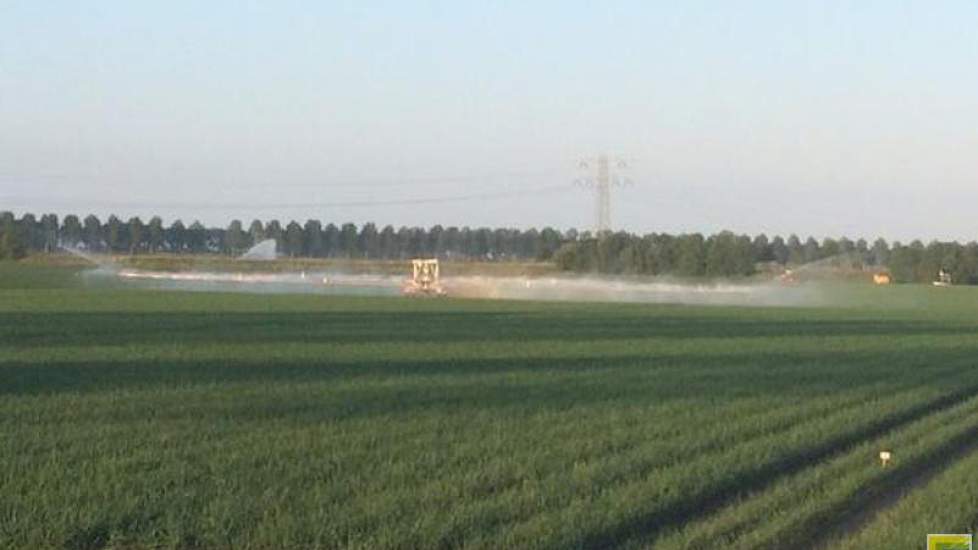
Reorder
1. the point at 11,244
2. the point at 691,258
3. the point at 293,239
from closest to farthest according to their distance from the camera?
the point at 691,258 < the point at 11,244 < the point at 293,239

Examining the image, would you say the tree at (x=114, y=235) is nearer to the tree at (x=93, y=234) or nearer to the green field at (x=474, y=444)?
the tree at (x=93, y=234)

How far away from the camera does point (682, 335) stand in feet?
163

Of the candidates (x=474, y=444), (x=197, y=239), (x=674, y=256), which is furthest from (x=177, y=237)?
(x=474, y=444)

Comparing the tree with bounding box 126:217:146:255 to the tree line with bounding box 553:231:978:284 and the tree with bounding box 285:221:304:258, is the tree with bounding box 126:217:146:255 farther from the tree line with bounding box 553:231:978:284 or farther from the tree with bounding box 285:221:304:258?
the tree line with bounding box 553:231:978:284

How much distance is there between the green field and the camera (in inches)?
509

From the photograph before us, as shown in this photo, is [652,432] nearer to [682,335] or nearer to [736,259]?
[682,335]

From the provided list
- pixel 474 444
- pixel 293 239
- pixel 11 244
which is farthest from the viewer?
pixel 293 239

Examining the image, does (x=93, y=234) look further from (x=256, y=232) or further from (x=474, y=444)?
(x=474, y=444)

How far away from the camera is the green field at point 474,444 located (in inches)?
509

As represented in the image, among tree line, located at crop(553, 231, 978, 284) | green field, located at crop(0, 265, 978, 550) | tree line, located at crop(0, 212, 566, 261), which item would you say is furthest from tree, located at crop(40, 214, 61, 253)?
green field, located at crop(0, 265, 978, 550)

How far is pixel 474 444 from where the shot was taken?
60.1ft

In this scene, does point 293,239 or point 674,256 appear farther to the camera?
point 293,239

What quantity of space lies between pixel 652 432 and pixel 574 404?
3995 millimetres

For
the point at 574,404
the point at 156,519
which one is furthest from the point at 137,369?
the point at 156,519
